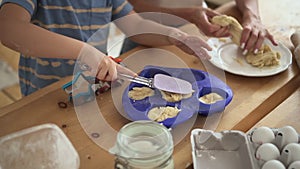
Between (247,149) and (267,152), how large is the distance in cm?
5

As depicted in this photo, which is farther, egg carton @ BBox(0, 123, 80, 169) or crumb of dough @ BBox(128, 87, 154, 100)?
crumb of dough @ BBox(128, 87, 154, 100)

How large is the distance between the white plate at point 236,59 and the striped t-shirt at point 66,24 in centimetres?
27

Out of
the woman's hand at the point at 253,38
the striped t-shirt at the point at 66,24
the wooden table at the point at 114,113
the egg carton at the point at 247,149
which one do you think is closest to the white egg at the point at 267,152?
the egg carton at the point at 247,149

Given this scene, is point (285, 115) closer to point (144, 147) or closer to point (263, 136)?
point (263, 136)

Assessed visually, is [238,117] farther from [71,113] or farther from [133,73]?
[71,113]

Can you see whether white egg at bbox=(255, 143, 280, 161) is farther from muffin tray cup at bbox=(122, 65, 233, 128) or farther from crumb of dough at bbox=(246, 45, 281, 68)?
crumb of dough at bbox=(246, 45, 281, 68)

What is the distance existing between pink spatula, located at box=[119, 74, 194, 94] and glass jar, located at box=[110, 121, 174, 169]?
216 mm

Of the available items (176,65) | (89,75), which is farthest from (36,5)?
(176,65)

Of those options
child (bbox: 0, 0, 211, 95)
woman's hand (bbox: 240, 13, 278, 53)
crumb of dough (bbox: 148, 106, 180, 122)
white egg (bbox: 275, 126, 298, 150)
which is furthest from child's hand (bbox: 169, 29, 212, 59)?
white egg (bbox: 275, 126, 298, 150)

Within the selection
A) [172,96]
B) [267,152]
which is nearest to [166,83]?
[172,96]

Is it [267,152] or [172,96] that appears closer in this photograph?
[267,152]

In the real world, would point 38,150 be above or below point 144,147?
below

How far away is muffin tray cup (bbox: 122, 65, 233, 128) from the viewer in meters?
0.79

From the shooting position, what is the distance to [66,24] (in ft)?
3.43
